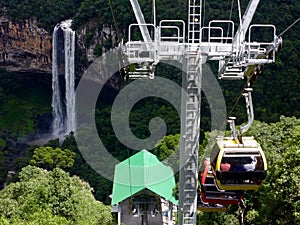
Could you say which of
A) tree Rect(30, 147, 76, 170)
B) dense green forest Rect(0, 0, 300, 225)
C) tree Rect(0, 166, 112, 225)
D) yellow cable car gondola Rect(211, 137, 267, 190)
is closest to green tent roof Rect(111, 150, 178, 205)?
dense green forest Rect(0, 0, 300, 225)

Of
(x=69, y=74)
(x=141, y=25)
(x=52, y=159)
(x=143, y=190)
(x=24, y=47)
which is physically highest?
(x=24, y=47)

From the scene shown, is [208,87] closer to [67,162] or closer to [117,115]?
[117,115]

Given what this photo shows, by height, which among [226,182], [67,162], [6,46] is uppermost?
[6,46]

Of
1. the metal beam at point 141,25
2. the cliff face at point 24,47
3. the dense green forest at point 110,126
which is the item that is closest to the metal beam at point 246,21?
the metal beam at point 141,25

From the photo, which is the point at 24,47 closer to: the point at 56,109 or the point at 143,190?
the point at 56,109

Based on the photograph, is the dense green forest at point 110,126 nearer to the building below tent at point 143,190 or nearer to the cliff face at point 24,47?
the cliff face at point 24,47

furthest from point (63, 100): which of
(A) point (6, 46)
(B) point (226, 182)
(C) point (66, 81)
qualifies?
(B) point (226, 182)

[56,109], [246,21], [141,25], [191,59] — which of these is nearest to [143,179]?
[141,25]
